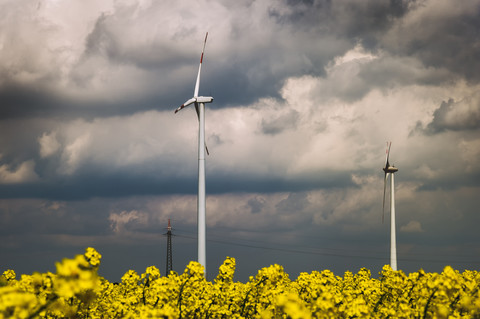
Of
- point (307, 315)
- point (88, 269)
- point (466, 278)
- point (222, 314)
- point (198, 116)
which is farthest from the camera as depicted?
point (198, 116)

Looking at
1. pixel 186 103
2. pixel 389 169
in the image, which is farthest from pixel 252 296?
pixel 389 169

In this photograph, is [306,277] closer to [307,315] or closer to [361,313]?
[361,313]

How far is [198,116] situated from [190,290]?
74.7 ft

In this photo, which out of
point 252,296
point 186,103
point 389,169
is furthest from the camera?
point 389,169

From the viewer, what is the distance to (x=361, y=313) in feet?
45.2

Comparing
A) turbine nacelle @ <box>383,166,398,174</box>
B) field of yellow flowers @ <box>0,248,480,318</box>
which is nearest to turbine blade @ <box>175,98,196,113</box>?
field of yellow flowers @ <box>0,248,480,318</box>

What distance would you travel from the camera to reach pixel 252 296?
790 inches

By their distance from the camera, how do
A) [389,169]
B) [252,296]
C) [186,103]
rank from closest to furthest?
1. [252,296]
2. [186,103]
3. [389,169]

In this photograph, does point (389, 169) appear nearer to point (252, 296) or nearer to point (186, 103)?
point (186, 103)

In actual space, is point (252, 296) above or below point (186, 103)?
below

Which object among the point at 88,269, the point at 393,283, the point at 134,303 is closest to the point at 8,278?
the point at 134,303

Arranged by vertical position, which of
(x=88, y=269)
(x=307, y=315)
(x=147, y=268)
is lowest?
(x=307, y=315)

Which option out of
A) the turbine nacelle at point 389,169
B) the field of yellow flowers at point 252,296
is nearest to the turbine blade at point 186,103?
the field of yellow flowers at point 252,296

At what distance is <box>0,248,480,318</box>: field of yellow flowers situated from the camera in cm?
1172
